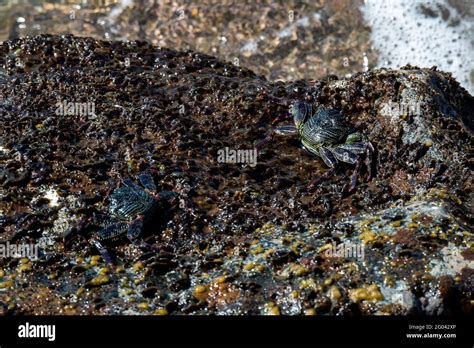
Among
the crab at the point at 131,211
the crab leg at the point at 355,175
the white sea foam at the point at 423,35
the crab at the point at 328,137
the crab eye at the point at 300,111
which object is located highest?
the white sea foam at the point at 423,35

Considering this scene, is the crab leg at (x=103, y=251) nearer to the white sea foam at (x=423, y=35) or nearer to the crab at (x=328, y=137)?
the crab at (x=328, y=137)

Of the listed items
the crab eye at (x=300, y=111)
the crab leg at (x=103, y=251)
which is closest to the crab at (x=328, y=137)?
the crab eye at (x=300, y=111)

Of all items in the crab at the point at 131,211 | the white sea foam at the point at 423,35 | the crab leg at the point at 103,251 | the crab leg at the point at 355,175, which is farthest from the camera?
the white sea foam at the point at 423,35

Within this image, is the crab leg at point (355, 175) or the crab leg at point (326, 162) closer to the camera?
the crab leg at point (355, 175)

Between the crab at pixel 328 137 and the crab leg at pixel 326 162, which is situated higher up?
the crab at pixel 328 137

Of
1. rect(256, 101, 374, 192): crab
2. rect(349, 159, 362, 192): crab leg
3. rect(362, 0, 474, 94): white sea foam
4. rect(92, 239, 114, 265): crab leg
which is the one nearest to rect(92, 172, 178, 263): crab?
rect(92, 239, 114, 265): crab leg

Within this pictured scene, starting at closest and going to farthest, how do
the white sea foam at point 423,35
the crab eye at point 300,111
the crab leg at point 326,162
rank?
the crab leg at point 326,162
the crab eye at point 300,111
the white sea foam at point 423,35

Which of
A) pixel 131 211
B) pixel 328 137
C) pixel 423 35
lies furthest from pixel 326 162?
pixel 423 35
